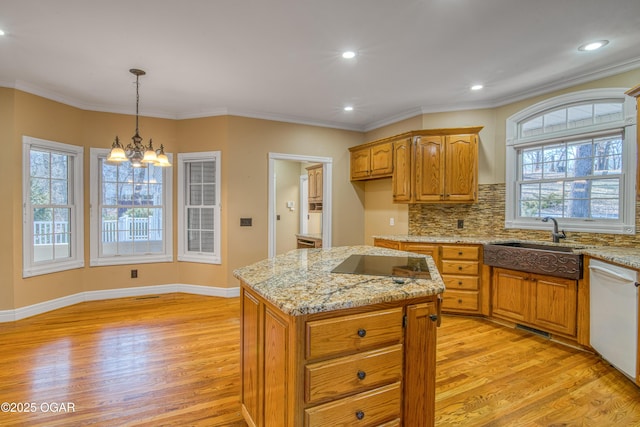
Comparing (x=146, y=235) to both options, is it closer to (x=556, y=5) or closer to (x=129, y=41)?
(x=129, y=41)

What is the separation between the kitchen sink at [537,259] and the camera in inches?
115

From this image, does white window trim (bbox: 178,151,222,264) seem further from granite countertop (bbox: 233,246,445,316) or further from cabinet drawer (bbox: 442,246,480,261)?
cabinet drawer (bbox: 442,246,480,261)

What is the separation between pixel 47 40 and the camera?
2709mm

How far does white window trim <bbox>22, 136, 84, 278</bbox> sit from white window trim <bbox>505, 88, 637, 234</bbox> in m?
5.61

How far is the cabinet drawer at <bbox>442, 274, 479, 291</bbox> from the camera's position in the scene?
3.72m

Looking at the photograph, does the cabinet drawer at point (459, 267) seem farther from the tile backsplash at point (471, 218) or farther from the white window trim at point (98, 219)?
the white window trim at point (98, 219)

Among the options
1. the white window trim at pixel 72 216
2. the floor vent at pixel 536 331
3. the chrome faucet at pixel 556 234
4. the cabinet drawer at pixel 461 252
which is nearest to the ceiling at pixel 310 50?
the white window trim at pixel 72 216

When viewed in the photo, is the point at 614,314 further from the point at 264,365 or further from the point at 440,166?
the point at 264,365

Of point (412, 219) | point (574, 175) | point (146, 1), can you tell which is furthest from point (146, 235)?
point (574, 175)

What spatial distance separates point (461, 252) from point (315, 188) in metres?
3.04

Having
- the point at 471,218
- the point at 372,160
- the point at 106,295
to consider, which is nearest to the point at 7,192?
the point at 106,295

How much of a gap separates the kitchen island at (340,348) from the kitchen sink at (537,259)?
201 centimetres

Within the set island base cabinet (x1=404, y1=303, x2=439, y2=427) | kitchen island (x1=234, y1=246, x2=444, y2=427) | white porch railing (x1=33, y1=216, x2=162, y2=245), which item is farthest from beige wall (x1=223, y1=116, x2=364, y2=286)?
island base cabinet (x1=404, y1=303, x2=439, y2=427)

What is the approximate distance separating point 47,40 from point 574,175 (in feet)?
17.5
